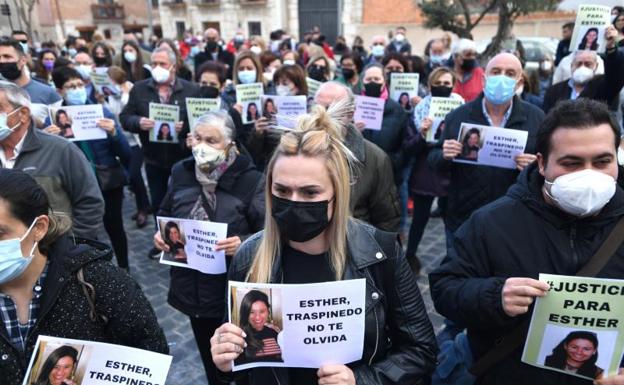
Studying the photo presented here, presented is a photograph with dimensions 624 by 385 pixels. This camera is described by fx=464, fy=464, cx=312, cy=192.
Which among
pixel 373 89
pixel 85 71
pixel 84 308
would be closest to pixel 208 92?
pixel 373 89

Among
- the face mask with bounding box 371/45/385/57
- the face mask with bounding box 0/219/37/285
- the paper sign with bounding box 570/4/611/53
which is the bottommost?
the face mask with bounding box 0/219/37/285

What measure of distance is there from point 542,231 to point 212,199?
6.24 ft

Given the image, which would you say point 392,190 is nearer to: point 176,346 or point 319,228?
point 319,228

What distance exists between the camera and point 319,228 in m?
1.91

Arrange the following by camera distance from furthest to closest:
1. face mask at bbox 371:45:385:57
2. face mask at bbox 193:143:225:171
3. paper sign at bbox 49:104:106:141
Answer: face mask at bbox 371:45:385:57 < paper sign at bbox 49:104:106:141 < face mask at bbox 193:143:225:171

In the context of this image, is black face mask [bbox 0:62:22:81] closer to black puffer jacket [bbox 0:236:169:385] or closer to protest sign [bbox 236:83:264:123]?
protest sign [bbox 236:83:264:123]

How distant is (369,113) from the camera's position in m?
4.60

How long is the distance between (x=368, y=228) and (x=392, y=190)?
142 cm

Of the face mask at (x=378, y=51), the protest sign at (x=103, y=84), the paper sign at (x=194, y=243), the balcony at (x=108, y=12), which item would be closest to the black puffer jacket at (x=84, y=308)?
the paper sign at (x=194, y=243)

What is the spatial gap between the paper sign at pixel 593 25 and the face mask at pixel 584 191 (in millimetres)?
2792

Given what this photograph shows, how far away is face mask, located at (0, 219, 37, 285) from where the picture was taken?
5.92 feet

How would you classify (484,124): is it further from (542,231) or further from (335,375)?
(335,375)

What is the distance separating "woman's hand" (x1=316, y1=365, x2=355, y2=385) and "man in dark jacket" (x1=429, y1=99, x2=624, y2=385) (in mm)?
588

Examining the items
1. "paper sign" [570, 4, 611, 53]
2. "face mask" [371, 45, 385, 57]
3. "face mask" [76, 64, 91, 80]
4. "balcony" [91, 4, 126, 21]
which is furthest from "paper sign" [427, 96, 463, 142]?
"balcony" [91, 4, 126, 21]
